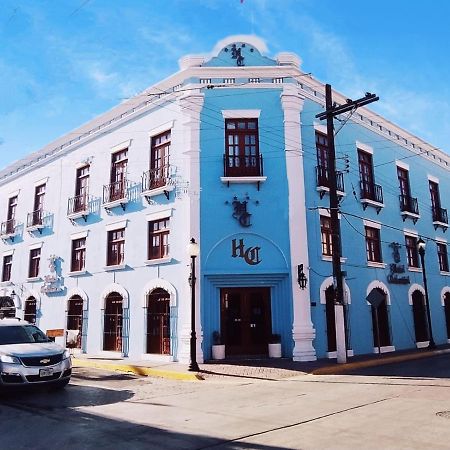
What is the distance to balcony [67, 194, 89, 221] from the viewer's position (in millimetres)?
20703

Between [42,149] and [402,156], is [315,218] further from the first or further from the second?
[42,149]

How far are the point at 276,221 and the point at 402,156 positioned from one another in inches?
398

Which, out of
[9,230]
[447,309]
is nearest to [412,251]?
[447,309]

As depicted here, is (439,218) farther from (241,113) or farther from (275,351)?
(275,351)

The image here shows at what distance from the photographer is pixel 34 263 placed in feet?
78.5

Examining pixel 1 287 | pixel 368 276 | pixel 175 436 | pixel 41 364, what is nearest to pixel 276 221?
pixel 368 276

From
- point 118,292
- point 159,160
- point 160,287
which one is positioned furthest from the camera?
point 118,292

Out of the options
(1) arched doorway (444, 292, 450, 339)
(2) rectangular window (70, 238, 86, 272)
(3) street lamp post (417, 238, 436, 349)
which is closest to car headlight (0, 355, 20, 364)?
(2) rectangular window (70, 238, 86, 272)

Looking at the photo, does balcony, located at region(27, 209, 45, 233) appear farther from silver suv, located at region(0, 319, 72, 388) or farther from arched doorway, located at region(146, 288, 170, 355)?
silver suv, located at region(0, 319, 72, 388)

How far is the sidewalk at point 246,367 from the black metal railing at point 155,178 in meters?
6.64

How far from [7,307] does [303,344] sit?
57.0 ft

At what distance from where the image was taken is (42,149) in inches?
974

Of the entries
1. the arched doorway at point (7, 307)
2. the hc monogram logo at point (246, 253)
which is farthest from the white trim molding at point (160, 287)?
the arched doorway at point (7, 307)

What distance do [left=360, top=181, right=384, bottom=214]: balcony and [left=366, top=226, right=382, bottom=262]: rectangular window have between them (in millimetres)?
984
